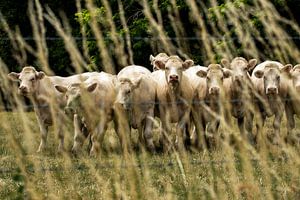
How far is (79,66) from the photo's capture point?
11.9 ft

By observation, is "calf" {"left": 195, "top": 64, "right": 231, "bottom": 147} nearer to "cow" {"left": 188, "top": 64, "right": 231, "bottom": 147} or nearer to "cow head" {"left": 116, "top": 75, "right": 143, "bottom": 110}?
"cow" {"left": 188, "top": 64, "right": 231, "bottom": 147}

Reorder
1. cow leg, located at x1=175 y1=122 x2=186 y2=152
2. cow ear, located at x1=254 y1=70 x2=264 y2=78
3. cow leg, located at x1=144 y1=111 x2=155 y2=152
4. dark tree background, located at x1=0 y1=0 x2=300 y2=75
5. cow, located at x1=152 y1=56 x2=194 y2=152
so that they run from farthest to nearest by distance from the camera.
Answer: dark tree background, located at x1=0 y1=0 x2=300 y2=75, cow ear, located at x1=254 y1=70 x2=264 y2=78, cow, located at x1=152 y1=56 x2=194 y2=152, cow leg, located at x1=144 y1=111 x2=155 y2=152, cow leg, located at x1=175 y1=122 x2=186 y2=152

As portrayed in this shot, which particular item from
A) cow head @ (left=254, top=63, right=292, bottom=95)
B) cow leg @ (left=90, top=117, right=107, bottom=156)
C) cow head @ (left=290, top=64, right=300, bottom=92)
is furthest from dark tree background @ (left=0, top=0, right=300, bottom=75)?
cow leg @ (left=90, top=117, right=107, bottom=156)

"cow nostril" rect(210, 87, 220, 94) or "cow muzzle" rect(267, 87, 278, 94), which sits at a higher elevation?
"cow nostril" rect(210, 87, 220, 94)

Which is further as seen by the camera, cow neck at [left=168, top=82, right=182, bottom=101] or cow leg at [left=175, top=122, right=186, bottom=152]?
cow neck at [left=168, top=82, right=182, bottom=101]

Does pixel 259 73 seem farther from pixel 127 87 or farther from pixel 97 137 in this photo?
pixel 97 137

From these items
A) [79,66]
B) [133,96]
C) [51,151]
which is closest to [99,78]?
[133,96]

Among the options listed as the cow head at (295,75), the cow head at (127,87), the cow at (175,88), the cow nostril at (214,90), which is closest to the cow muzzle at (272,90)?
the cow head at (295,75)

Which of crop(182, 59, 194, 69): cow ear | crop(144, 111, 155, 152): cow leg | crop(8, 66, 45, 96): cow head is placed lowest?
crop(144, 111, 155, 152): cow leg

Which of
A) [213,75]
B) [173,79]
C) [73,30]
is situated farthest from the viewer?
[73,30]

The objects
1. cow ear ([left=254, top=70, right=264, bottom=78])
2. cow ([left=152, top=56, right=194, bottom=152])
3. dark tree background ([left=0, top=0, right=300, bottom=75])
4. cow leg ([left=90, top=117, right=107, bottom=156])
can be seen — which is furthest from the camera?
dark tree background ([left=0, top=0, right=300, bottom=75])

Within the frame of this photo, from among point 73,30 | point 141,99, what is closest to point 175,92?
point 141,99

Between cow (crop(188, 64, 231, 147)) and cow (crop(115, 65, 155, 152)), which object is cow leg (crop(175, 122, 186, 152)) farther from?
cow (crop(115, 65, 155, 152))

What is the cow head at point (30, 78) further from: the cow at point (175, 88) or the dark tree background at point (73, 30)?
the dark tree background at point (73, 30)
